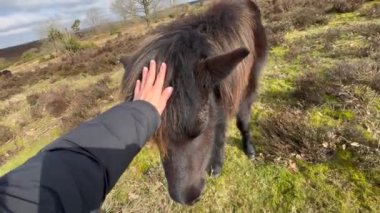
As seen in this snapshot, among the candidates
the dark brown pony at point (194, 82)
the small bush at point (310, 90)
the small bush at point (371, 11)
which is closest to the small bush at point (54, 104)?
the small bush at point (310, 90)

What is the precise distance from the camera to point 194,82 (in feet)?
A: 6.98

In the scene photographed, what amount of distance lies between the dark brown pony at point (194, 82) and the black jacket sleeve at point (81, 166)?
2.35ft

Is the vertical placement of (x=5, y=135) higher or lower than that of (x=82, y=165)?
lower

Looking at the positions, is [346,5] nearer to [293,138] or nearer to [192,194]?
[293,138]

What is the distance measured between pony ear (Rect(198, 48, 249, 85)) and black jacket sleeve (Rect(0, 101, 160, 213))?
842 mm

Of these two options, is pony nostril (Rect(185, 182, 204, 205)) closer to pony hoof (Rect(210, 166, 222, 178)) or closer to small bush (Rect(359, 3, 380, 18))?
pony hoof (Rect(210, 166, 222, 178))

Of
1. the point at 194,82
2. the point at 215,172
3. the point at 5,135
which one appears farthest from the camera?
the point at 5,135

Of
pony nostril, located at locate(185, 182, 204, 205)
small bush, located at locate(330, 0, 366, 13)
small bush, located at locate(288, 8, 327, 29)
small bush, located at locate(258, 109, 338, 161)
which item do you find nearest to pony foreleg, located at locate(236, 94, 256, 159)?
small bush, located at locate(258, 109, 338, 161)

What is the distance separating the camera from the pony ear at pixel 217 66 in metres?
2.08

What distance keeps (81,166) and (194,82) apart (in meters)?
1.15

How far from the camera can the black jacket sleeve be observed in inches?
39.2

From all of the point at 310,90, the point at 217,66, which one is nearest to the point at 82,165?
the point at 217,66

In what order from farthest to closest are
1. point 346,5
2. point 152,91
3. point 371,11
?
1. point 346,5
2. point 371,11
3. point 152,91

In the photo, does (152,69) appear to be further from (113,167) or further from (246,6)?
(246,6)
